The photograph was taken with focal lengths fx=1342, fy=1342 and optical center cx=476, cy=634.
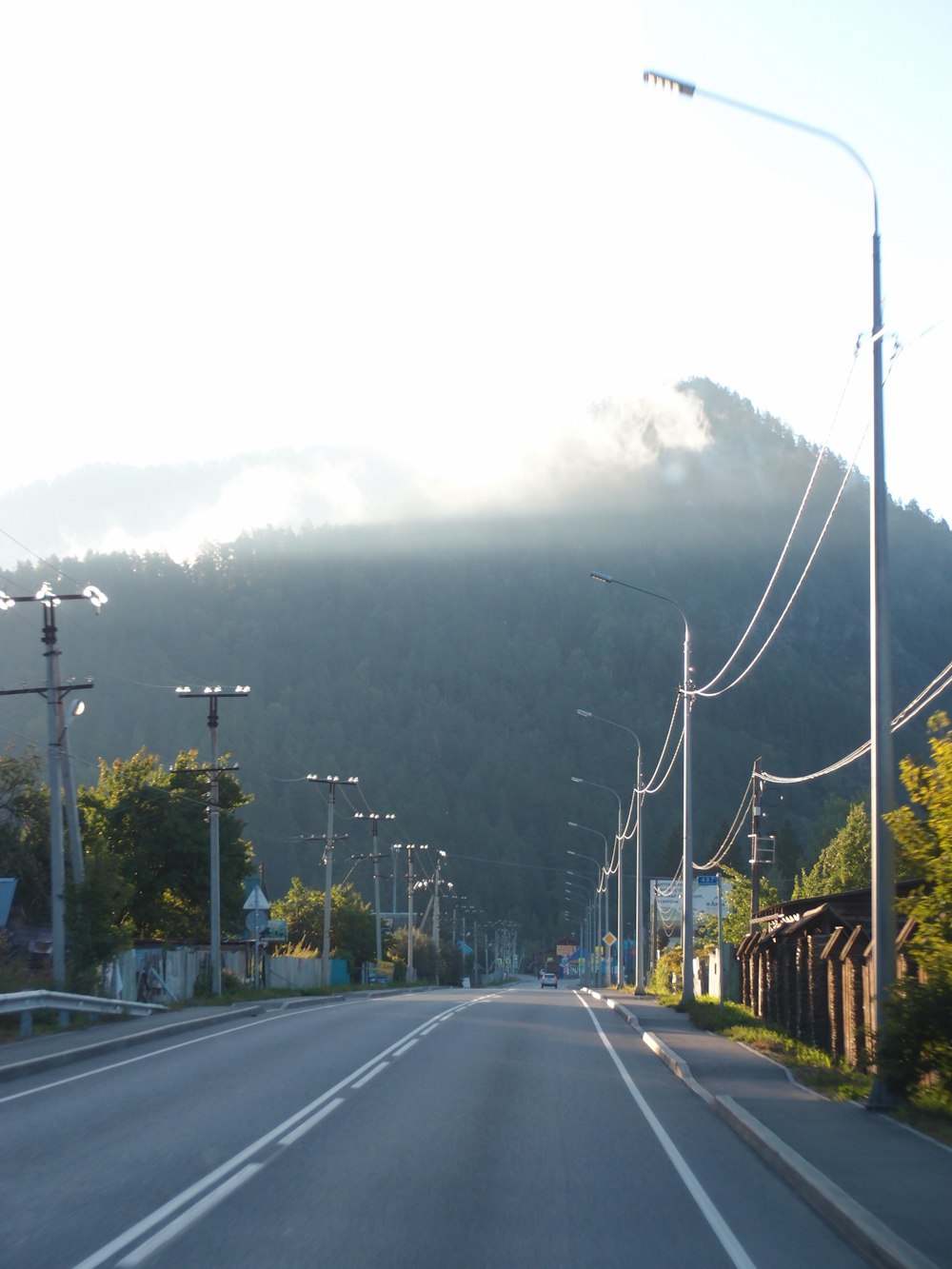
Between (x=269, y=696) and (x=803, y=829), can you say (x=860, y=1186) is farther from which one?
(x=269, y=696)

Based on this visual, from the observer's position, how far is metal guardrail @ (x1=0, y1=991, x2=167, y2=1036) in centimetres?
2131

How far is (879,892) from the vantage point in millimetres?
13906

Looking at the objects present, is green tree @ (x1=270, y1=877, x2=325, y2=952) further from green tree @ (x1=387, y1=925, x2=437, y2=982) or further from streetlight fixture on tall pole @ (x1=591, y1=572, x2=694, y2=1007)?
streetlight fixture on tall pole @ (x1=591, y1=572, x2=694, y2=1007)

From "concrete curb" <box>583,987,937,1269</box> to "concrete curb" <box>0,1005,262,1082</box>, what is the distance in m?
8.61

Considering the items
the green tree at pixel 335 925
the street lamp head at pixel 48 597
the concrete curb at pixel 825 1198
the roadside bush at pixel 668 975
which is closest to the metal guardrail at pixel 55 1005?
the street lamp head at pixel 48 597

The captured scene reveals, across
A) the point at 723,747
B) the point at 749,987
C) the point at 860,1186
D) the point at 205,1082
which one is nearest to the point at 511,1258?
the point at 860,1186

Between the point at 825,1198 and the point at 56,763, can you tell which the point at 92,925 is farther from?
the point at 825,1198

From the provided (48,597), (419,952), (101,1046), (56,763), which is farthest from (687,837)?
(419,952)

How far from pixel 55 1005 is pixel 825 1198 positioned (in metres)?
17.7

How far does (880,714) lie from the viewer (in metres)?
14.0

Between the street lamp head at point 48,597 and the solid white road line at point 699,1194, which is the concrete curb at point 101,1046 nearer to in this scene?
the solid white road line at point 699,1194

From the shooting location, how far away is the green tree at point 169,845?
189ft

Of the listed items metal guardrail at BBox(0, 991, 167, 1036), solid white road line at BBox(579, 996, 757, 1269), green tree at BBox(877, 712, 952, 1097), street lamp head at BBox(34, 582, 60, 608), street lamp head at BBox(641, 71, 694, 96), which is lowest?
metal guardrail at BBox(0, 991, 167, 1036)

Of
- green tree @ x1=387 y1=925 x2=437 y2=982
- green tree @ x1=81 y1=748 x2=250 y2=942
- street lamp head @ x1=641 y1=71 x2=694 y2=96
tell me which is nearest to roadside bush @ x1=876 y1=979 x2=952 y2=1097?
street lamp head @ x1=641 y1=71 x2=694 y2=96
